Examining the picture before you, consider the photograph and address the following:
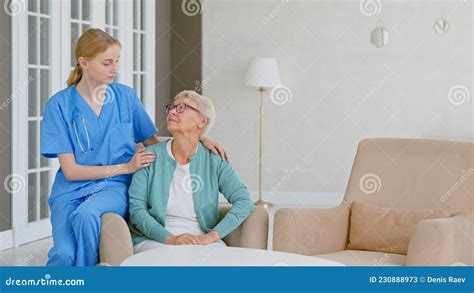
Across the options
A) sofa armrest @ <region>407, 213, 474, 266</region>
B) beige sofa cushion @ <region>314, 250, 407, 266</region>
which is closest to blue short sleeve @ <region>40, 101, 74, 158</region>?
beige sofa cushion @ <region>314, 250, 407, 266</region>

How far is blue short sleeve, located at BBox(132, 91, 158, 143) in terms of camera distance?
3648 mm

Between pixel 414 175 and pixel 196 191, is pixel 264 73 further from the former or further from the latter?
pixel 196 191

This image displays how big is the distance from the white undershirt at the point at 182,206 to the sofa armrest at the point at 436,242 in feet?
2.64

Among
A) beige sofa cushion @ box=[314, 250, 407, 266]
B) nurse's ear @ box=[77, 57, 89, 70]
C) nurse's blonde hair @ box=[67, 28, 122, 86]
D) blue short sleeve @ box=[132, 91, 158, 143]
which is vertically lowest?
beige sofa cushion @ box=[314, 250, 407, 266]

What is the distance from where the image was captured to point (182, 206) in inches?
132

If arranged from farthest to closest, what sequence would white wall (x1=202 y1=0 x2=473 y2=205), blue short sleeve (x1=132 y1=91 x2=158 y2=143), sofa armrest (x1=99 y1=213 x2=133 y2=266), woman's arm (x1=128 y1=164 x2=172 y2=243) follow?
white wall (x1=202 y1=0 x2=473 y2=205)
blue short sleeve (x1=132 y1=91 x2=158 y2=143)
woman's arm (x1=128 y1=164 x2=172 y2=243)
sofa armrest (x1=99 y1=213 x2=133 y2=266)

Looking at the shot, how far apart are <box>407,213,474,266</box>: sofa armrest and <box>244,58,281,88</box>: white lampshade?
4491mm

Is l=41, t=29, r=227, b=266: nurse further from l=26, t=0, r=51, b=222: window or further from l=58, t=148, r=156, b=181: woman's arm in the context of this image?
l=26, t=0, r=51, b=222: window

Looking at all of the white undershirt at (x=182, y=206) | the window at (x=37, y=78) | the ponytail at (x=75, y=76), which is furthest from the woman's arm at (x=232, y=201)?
the window at (x=37, y=78)

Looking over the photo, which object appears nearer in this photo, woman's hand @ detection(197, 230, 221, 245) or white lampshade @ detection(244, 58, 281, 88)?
woman's hand @ detection(197, 230, 221, 245)

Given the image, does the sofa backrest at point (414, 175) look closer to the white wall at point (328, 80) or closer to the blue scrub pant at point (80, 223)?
the blue scrub pant at point (80, 223)

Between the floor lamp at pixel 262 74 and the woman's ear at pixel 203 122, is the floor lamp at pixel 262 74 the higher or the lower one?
the higher one

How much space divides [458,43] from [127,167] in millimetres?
4836

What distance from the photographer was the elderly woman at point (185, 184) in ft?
10.9
